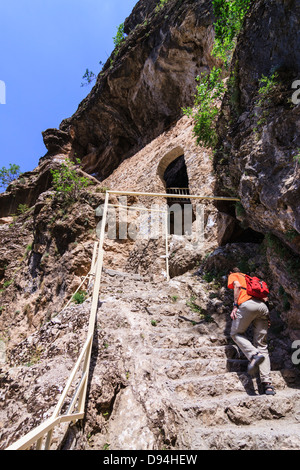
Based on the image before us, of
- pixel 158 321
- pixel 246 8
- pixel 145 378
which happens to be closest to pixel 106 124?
pixel 246 8

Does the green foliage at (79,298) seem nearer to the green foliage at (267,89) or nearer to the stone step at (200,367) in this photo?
the stone step at (200,367)

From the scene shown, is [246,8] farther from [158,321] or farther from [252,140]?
[158,321]

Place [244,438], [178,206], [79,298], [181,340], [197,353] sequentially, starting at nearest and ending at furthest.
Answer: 1. [244,438]
2. [197,353]
3. [181,340]
4. [79,298]
5. [178,206]

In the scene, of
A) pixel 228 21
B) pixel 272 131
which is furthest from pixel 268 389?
pixel 228 21

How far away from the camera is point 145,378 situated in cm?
302

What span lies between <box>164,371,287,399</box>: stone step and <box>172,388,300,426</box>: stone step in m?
0.16

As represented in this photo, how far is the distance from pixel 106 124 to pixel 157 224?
38.9 ft

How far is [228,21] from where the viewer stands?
471cm

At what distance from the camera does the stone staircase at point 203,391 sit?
2.36m

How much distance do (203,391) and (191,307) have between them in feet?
6.85

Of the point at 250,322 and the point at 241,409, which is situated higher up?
the point at 250,322

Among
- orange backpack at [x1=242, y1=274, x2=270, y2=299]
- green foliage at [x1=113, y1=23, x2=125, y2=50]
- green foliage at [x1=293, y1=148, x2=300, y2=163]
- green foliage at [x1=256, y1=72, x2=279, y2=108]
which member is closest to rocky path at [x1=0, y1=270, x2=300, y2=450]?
orange backpack at [x1=242, y1=274, x2=270, y2=299]

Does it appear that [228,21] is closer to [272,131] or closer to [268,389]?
[272,131]

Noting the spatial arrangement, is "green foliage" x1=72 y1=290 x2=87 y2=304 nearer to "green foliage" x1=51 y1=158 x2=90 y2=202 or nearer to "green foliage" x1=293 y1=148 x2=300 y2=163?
"green foliage" x1=51 y1=158 x2=90 y2=202
